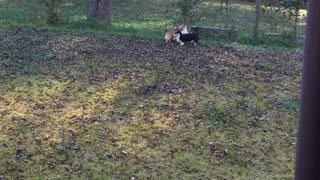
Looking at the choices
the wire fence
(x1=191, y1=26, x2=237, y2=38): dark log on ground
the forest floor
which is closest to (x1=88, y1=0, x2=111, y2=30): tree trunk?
the wire fence

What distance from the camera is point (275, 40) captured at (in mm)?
9320

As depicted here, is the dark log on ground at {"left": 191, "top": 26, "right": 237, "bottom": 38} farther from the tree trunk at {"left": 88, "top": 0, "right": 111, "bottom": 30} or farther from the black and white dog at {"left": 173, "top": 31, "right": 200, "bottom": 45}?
the tree trunk at {"left": 88, "top": 0, "right": 111, "bottom": 30}

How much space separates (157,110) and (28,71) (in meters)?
2.04

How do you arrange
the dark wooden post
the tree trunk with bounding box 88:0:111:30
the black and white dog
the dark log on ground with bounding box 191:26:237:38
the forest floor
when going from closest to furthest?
the dark wooden post → the forest floor → the black and white dog → the dark log on ground with bounding box 191:26:237:38 → the tree trunk with bounding box 88:0:111:30

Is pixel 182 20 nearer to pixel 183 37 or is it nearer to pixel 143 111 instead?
pixel 183 37

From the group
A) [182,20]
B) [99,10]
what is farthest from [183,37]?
[99,10]

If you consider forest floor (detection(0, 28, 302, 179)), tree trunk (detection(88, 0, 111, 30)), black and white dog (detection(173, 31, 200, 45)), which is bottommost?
forest floor (detection(0, 28, 302, 179))

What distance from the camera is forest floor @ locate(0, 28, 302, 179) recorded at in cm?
433

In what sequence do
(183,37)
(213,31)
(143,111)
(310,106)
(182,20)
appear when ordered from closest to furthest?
1. (310,106)
2. (143,111)
3. (183,37)
4. (213,31)
5. (182,20)

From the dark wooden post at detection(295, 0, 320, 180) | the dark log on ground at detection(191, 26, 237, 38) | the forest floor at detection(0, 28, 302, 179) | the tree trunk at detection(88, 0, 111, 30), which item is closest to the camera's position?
the dark wooden post at detection(295, 0, 320, 180)

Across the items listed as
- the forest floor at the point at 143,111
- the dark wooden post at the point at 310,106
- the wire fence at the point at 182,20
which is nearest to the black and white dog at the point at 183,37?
the forest floor at the point at 143,111

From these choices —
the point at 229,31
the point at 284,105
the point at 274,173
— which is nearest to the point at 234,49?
the point at 229,31

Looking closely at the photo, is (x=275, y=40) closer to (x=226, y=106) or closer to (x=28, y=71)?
(x=226, y=106)

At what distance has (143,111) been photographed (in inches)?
215
